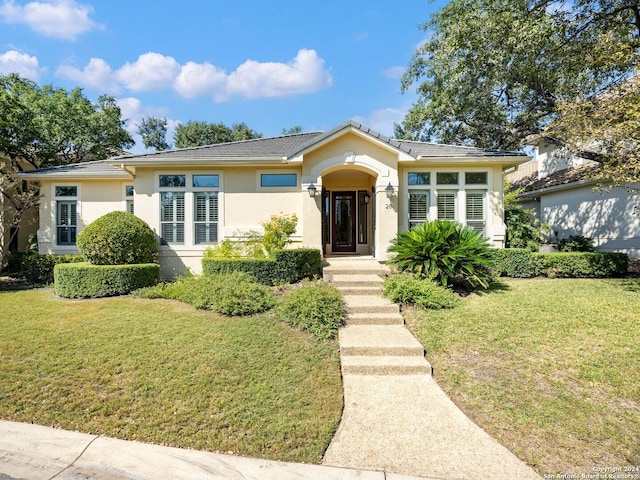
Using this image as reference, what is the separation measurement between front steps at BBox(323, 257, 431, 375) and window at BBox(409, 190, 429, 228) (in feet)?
10.2

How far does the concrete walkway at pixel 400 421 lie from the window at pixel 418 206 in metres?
5.11

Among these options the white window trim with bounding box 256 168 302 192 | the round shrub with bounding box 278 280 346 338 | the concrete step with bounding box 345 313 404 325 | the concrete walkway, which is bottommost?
the concrete walkway

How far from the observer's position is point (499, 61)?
1002cm

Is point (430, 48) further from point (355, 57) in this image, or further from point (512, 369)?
point (512, 369)

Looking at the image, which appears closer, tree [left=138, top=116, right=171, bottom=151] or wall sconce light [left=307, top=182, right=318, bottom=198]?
wall sconce light [left=307, top=182, right=318, bottom=198]

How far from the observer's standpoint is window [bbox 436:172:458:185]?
10.5 metres

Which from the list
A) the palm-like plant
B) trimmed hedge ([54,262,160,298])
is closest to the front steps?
the palm-like plant

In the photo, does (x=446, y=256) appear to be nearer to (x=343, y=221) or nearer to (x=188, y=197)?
(x=343, y=221)

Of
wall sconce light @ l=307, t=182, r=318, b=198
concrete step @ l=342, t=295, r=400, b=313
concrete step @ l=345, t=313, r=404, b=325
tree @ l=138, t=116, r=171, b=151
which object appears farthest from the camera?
tree @ l=138, t=116, r=171, b=151

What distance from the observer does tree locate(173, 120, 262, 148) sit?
31406 mm

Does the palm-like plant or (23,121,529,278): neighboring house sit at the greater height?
(23,121,529,278): neighboring house

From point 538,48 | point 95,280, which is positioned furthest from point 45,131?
point 538,48

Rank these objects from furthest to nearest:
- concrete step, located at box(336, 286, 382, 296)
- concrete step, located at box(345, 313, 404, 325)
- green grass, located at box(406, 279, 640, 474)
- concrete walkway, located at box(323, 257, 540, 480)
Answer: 1. concrete step, located at box(336, 286, 382, 296)
2. concrete step, located at box(345, 313, 404, 325)
3. green grass, located at box(406, 279, 640, 474)
4. concrete walkway, located at box(323, 257, 540, 480)

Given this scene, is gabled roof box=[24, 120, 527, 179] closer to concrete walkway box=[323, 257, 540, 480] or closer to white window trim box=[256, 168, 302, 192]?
white window trim box=[256, 168, 302, 192]
